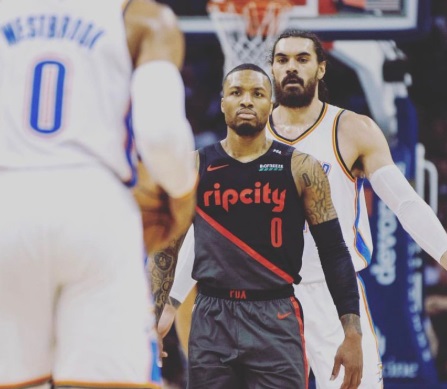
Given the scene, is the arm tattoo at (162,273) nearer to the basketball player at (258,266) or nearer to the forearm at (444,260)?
the basketball player at (258,266)

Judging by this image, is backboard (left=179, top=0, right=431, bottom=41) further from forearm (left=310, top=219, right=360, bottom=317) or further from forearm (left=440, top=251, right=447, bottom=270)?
forearm (left=310, top=219, right=360, bottom=317)

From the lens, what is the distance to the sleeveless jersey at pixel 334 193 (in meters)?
4.80

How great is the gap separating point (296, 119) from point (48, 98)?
8.27ft

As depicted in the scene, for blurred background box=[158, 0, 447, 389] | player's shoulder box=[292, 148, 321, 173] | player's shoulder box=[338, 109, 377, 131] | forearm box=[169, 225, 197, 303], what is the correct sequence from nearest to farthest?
player's shoulder box=[292, 148, 321, 173] → forearm box=[169, 225, 197, 303] → player's shoulder box=[338, 109, 377, 131] → blurred background box=[158, 0, 447, 389]

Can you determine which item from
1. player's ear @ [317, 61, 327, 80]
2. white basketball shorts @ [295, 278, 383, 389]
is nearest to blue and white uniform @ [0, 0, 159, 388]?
white basketball shorts @ [295, 278, 383, 389]

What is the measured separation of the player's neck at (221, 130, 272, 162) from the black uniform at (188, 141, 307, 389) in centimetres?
5

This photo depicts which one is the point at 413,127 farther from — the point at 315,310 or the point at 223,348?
the point at 223,348

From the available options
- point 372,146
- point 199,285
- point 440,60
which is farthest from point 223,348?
point 440,60

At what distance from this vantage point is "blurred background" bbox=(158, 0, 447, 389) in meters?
7.48

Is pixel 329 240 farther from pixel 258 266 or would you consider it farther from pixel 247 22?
pixel 247 22

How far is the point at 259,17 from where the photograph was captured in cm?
759

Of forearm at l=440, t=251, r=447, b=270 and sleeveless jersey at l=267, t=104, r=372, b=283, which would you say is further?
sleeveless jersey at l=267, t=104, r=372, b=283

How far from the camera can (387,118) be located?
7.51 m

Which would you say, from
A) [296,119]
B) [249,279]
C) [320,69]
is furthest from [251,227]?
[320,69]
